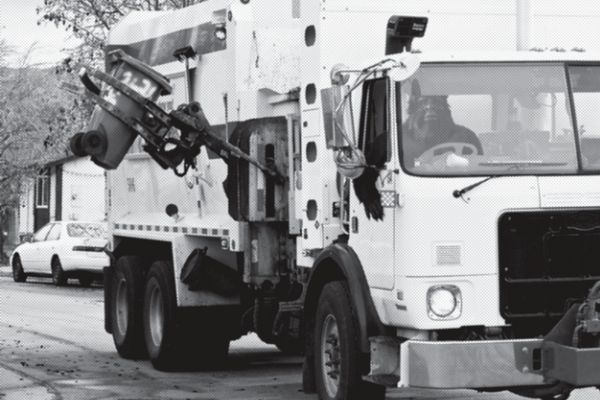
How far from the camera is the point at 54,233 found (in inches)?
1230

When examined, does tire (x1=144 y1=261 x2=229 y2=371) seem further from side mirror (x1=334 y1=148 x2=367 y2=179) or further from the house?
the house

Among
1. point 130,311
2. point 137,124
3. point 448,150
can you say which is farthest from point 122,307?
point 448,150

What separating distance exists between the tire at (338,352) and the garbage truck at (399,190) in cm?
2

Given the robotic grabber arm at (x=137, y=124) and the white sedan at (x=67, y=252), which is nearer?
the robotic grabber arm at (x=137, y=124)

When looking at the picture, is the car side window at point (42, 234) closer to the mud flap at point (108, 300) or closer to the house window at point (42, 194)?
the mud flap at point (108, 300)

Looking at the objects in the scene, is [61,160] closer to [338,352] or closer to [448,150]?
[338,352]

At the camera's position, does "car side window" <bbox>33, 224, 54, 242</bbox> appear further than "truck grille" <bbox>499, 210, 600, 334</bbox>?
Yes

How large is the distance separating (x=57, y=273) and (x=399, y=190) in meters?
22.6

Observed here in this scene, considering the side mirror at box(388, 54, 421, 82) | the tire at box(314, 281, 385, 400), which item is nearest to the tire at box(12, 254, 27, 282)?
the tire at box(314, 281, 385, 400)

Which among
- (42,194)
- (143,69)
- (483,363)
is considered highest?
(42,194)

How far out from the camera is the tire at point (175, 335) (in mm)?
13242

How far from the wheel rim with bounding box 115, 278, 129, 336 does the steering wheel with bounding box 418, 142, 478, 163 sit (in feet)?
21.2

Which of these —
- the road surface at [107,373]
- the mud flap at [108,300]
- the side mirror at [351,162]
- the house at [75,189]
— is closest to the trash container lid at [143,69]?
the road surface at [107,373]

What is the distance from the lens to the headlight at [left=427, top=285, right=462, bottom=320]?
8547mm
